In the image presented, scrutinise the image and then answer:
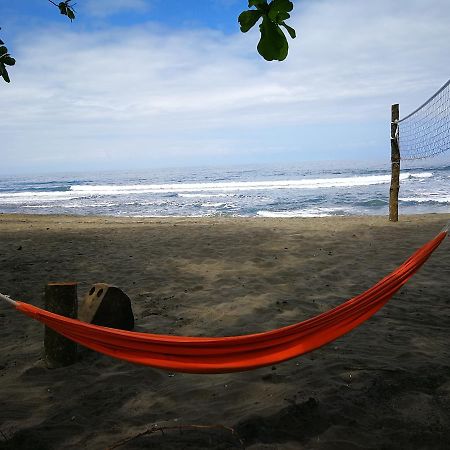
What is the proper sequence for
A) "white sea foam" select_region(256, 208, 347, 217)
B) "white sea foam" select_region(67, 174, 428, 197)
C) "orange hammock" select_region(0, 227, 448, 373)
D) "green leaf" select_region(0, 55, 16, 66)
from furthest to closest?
"white sea foam" select_region(67, 174, 428, 197) < "white sea foam" select_region(256, 208, 347, 217) < "green leaf" select_region(0, 55, 16, 66) < "orange hammock" select_region(0, 227, 448, 373)

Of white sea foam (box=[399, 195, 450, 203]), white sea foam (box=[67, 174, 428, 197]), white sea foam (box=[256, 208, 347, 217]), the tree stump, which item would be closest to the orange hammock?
the tree stump

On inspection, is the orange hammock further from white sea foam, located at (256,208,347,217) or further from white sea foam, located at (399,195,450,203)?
white sea foam, located at (399,195,450,203)

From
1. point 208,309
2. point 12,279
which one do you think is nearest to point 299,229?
point 208,309

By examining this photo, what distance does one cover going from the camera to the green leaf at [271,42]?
1348 mm

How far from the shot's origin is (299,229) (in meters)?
7.77

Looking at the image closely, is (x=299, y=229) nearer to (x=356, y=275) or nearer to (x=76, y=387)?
(x=356, y=275)

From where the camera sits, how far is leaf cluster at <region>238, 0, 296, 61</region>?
4.33 feet

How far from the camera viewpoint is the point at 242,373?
101 inches

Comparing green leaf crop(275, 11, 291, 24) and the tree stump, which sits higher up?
green leaf crop(275, 11, 291, 24)

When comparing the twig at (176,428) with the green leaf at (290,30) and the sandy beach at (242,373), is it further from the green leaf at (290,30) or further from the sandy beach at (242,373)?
the green leaf at (290,30)

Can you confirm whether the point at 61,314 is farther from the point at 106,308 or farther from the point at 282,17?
the point at 282,17

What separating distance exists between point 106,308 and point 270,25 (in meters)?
2.47

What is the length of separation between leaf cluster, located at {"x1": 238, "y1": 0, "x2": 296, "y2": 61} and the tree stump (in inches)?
92.0

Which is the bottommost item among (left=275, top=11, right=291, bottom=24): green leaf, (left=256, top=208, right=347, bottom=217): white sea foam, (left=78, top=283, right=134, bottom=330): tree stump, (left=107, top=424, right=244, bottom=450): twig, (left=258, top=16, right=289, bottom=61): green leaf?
(left=256, top=208, right=347, bottom=217): white sea foam
